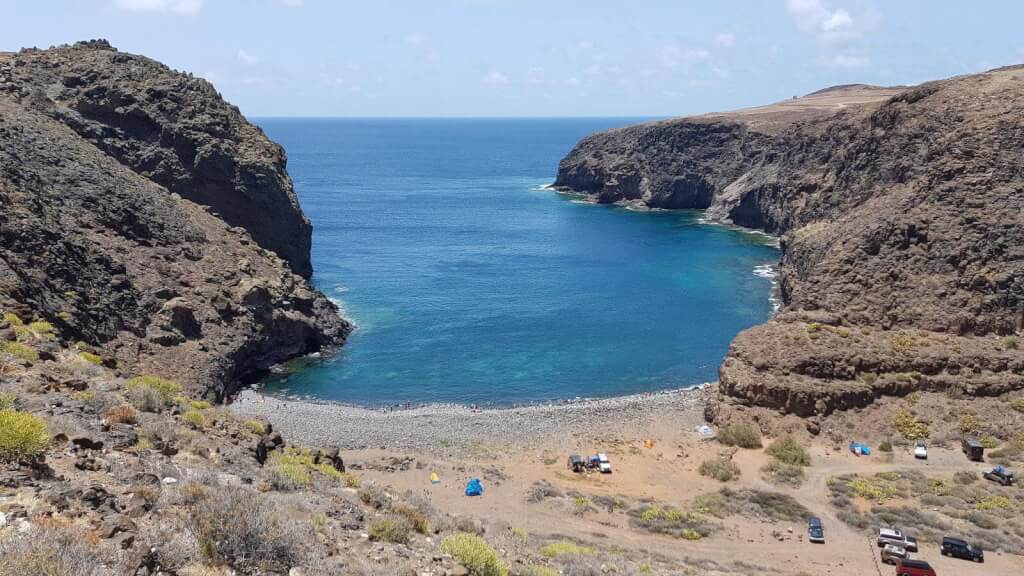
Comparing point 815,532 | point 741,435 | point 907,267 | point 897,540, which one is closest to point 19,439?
point 815,532

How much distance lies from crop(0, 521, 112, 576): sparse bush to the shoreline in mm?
36078

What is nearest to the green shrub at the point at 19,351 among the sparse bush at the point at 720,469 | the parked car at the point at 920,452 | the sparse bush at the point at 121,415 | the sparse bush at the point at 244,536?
the sparse bush at the point at 121,415

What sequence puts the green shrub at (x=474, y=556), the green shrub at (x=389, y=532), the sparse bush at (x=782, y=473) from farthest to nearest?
the sparse bush at (x=782, y=473), the green shrub at (x=389, y=532), the green shrub at (x=474, y=556)

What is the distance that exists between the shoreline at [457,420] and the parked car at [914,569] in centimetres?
2316

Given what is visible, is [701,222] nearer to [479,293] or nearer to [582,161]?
[582,161]

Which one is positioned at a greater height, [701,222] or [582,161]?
[582,161]

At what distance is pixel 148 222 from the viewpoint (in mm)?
63906

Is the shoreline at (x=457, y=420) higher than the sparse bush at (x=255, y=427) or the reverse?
the reverse

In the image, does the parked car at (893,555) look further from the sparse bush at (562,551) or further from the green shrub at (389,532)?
the green shrub at (389,532)

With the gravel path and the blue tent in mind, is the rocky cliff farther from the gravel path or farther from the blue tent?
the blue tent

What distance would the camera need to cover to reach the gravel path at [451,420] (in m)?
50.7

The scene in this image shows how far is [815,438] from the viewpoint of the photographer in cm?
4838

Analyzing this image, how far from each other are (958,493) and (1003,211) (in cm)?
3012

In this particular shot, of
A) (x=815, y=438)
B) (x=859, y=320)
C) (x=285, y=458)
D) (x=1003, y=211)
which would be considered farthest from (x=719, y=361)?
(x=285, y=458)
